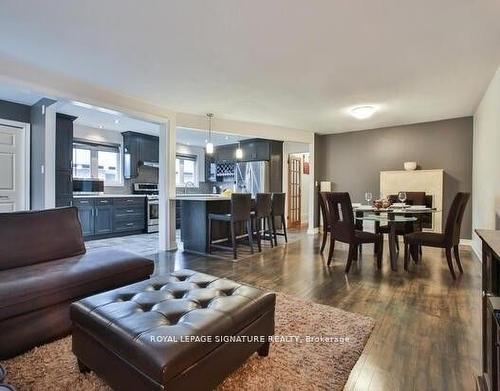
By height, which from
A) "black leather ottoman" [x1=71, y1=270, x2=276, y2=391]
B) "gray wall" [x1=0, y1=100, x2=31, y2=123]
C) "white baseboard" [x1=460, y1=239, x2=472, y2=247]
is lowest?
"white baseboard" [x1=460, y1=239, x2=472, y2=247]

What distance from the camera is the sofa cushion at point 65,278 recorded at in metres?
1.69

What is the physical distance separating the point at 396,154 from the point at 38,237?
19.6 feet

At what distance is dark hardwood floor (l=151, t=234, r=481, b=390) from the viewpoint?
1.61 m

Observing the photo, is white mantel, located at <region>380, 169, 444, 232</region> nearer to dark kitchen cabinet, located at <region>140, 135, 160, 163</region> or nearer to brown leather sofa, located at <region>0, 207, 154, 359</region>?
brown leather sofa, located at <region>0, 207, 154, 359</region>

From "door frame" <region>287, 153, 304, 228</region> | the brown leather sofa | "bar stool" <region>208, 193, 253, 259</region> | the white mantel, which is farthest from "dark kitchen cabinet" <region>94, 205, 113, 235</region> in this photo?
the white mantel

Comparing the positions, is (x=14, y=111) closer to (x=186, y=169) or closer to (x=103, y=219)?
(x=103, y=219)

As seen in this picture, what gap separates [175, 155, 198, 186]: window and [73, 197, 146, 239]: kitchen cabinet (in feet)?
5.80

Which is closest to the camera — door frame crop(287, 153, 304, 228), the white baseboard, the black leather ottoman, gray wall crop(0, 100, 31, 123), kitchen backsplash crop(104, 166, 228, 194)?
the black leather ottoman

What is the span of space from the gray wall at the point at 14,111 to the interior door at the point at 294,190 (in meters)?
5.62

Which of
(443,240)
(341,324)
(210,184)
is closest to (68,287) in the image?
(341,324)

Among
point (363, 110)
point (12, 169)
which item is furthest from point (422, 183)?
point (12, 169)

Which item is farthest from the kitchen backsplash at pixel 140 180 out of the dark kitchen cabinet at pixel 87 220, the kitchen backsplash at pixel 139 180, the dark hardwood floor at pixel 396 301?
the dark hardwood floor at pixel 396 301

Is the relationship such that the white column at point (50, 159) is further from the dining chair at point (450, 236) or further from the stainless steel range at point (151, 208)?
the dining chair at point (450, 236)

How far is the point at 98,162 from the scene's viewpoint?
255 inches
